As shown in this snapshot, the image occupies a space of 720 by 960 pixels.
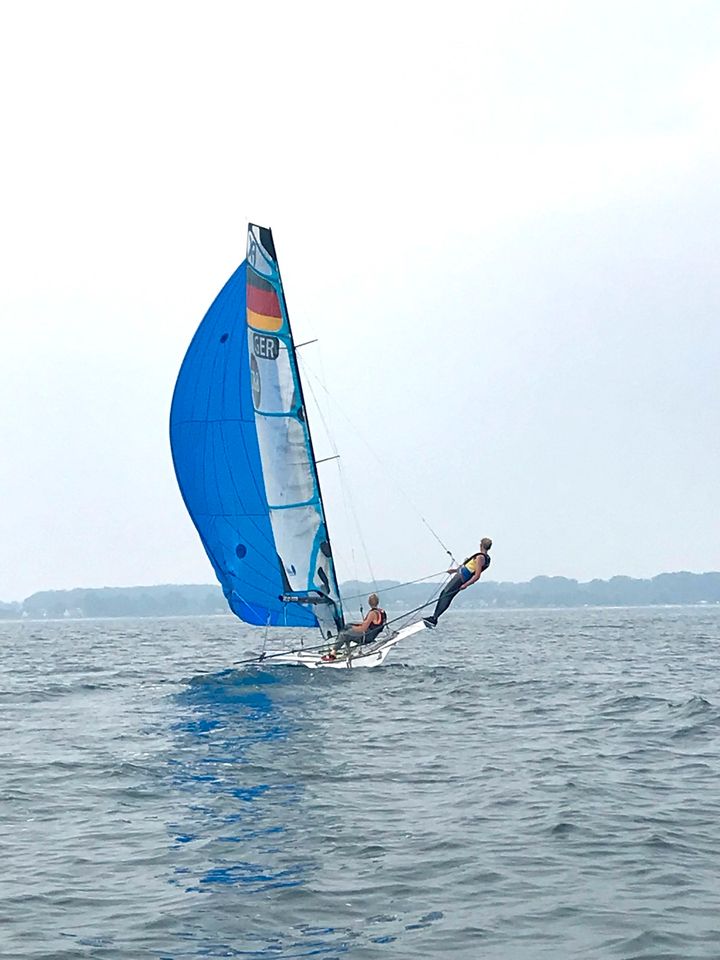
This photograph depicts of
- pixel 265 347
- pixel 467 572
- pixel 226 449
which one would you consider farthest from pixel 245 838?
pixel 265 347

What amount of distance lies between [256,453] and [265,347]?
2652mm

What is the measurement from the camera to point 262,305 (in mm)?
27797

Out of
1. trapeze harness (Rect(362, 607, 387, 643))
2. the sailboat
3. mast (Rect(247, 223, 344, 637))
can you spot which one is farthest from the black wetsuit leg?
mast (Rect(247, 223, 344, 637))

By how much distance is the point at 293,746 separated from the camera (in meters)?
16.0

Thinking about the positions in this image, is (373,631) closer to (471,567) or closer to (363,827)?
(471,567)

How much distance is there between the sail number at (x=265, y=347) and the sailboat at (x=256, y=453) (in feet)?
0.08

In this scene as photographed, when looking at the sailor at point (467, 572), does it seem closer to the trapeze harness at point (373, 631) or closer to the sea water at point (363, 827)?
the trapeze harness at point (373, 631)

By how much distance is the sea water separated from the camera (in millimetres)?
7871

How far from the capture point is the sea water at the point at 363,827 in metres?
7.87

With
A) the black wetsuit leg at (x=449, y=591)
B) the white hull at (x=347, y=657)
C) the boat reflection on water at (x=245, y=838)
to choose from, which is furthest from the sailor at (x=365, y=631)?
the boat reflection on water at (x=245, y=838)

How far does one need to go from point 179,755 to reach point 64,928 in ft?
24.0

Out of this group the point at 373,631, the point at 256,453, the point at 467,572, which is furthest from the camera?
the point at 373,631

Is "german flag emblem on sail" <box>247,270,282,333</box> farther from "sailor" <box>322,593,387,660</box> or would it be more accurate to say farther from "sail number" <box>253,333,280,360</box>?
"sailor" <box>322,593,387,660</box>

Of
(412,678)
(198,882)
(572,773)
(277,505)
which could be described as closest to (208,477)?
(277,505)
